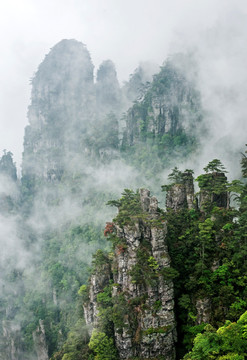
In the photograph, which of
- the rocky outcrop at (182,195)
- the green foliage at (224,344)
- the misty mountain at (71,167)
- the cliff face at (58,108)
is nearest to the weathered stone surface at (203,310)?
the green foliage at (224,344)

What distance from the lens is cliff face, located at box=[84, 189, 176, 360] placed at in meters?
25.5

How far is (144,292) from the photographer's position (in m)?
26.9

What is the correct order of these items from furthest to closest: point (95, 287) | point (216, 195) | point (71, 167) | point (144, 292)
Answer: point (71, 167)
point (216, 195)
point (95, 287)
point (144, 292)

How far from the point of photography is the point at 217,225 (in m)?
29.0

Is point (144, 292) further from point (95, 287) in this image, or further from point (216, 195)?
point (216, 195)

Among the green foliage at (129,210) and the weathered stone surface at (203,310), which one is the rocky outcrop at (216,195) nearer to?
the green foliage at (129,210)

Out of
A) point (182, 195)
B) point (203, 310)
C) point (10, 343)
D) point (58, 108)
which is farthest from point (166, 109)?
point (10, 343)

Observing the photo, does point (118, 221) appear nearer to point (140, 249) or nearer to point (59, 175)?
point (140, 249)

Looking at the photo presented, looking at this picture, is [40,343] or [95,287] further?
[40,343]

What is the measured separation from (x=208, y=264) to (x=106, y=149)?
5895cm

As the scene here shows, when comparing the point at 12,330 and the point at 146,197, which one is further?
the point at 12,330

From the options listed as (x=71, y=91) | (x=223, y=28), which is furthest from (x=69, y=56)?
(x=223, y=28)

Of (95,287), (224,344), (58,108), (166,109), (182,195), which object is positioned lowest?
(224,344)

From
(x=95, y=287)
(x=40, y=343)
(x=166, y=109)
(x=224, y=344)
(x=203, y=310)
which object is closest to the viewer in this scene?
(x=224, y=344)
